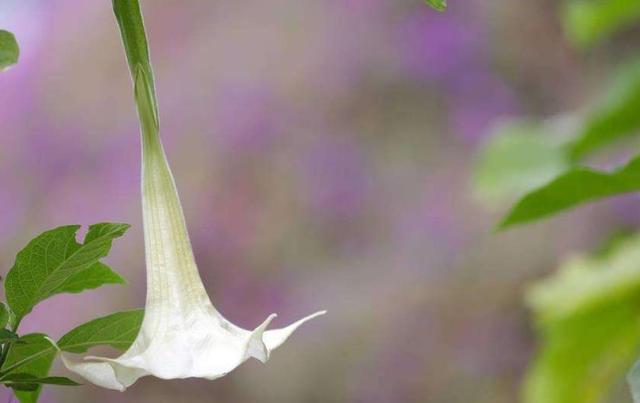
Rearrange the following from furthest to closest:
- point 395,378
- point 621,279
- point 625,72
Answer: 1. point 395,378
2. point 625,72
3. point 621,279

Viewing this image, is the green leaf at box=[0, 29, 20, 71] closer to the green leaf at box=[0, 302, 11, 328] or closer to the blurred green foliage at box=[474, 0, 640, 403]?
the green leaf at box=[0, 302, 11, 328]

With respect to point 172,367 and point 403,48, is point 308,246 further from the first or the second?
point 172,367

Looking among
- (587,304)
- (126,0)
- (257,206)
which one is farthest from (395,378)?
(126,0)

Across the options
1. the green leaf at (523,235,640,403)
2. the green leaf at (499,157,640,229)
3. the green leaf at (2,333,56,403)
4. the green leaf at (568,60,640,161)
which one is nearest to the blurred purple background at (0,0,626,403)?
the green leaf at (568,60,640,161)

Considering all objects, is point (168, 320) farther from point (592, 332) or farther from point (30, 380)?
point (592, 332)

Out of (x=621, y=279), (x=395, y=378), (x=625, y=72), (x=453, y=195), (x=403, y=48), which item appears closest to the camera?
(x=621, y=279)

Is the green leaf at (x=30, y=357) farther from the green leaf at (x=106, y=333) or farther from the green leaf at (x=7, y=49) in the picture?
the green leaf at (x=7, y=49)

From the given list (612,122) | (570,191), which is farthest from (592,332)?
(570,191)

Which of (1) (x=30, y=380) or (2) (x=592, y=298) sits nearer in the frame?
(1) (x=30, y=380)
